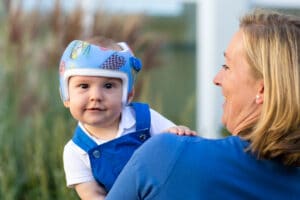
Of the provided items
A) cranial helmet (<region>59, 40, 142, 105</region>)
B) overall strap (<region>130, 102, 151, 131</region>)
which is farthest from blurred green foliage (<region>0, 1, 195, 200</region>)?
cranial helmet (<region>59, 40, 142, 105</region>)

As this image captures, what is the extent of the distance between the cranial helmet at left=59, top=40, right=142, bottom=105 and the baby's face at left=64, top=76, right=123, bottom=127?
0.02 m

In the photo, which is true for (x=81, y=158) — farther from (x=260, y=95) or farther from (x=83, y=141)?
(x=260, y=95)

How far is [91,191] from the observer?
2.88 metres

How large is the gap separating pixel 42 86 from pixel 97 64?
Answer: 3.37 metres

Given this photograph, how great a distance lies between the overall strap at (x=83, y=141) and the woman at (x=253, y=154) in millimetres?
491

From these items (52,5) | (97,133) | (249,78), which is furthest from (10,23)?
(249,78)

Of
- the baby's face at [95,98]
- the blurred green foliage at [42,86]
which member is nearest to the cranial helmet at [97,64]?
the baby's face at [95,98]

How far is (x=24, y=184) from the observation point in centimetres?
526

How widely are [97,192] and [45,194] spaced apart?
2.22 m

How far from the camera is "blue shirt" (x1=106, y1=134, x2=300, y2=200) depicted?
238 cm

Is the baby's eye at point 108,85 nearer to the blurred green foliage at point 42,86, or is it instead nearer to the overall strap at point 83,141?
the overall strap at point 83,141

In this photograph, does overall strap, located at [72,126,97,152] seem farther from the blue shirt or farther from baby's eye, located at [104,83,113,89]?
the blue shirt

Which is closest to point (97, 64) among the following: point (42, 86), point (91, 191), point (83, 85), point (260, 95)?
point (83, 85)

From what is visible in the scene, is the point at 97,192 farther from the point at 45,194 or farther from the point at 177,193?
the point at 45,194
